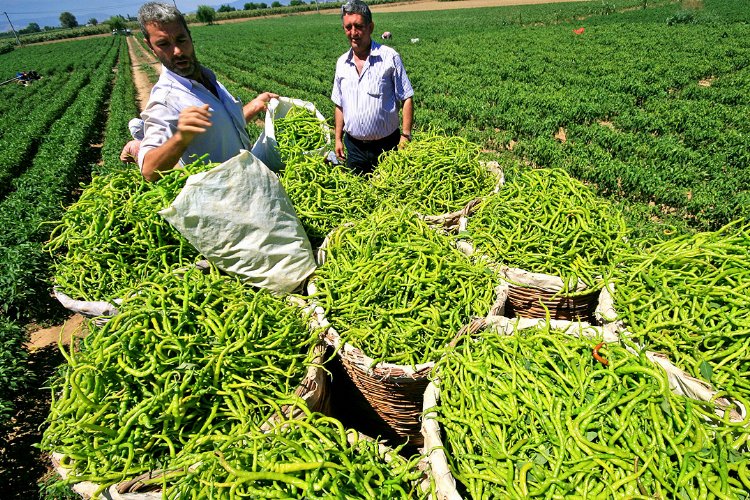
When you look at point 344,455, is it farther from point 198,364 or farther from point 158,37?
point 158,37

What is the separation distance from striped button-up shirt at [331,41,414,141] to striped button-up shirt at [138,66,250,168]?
1449 millimetres

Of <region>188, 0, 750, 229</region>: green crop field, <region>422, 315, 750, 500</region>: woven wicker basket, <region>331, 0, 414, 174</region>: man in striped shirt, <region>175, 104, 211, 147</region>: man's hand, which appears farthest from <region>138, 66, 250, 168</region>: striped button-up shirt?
<region>422, 315, 750, 500</region>: woven wicker basket

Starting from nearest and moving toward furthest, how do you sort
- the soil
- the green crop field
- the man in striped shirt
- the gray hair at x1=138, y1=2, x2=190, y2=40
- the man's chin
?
the gray hair at x1=138, y1=2, x2=190, y2=40 → the man's chin → the soil → the man in striped shirt → the green crop field

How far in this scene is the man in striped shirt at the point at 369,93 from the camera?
422cm

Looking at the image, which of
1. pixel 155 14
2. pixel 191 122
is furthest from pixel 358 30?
pixel 191 122

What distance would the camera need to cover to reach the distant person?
261 centimetres

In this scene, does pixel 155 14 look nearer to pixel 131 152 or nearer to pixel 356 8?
pixel 131 152

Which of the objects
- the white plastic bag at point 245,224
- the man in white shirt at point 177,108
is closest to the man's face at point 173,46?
the man in white shirt at point 177,108

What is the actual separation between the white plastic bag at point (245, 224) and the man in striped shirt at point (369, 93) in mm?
1713

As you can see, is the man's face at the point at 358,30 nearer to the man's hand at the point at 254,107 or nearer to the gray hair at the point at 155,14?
the man's hand at the point at 254,107

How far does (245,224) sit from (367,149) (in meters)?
2.64

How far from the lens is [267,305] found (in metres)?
2.34

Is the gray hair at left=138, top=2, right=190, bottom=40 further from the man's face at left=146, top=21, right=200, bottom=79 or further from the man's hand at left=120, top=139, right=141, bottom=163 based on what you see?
the man's hand at left=120, top=139, right=141, bottom=163

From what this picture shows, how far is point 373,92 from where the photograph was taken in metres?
4.36
